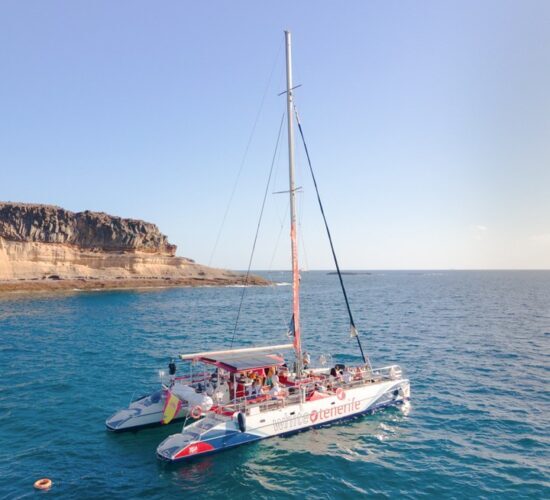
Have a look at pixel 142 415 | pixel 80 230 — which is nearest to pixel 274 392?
pixel 142 415

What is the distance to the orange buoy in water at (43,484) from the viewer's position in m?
13.7

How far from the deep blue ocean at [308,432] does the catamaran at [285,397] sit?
0.54m

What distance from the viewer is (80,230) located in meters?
101

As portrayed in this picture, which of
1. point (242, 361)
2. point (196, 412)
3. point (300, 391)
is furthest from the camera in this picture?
point (242, 361)

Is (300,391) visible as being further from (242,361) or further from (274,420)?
(242,361)

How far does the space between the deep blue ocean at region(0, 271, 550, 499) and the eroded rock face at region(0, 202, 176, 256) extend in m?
55.9

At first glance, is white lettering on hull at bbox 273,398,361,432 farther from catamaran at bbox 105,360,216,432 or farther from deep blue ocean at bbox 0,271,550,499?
catamaran at bbox 105,360,216,432

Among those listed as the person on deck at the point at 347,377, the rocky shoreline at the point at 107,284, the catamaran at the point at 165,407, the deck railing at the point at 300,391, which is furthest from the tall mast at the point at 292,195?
the rocky shoreline at the point at 107,284

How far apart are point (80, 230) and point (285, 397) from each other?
93918mm

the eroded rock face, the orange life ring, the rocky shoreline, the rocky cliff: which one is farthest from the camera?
the eroded rock face

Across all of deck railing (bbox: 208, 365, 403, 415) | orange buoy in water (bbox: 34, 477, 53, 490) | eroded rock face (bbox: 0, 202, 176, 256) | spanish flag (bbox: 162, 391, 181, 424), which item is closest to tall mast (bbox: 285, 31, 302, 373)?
deck railing (bbox: 208, 365, 403, 415)

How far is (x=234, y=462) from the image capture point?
1606 centimetres

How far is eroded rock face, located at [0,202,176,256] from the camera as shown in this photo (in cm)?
9094

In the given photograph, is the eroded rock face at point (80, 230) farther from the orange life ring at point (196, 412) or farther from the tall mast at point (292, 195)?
the orange life ring at point (196, 412)
